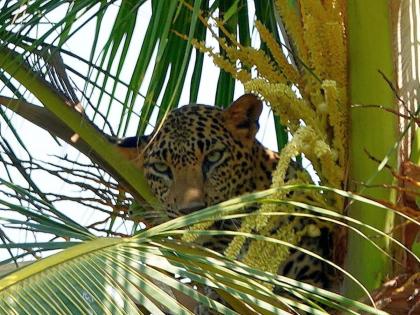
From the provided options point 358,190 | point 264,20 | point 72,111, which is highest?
point 264,20

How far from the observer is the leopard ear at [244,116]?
5938 mm

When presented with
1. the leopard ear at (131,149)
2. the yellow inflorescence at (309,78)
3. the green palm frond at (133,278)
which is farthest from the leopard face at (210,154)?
the green palm frond at (133,278)

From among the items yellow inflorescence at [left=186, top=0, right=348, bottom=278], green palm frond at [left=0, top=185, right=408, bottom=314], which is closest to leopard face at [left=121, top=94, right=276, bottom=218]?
yellow inflorescence at [left=186, top=0, right=348, bottom=278]

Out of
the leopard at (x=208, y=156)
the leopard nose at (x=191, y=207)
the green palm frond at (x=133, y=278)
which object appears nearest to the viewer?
the green palm frond at (x=133, y=278)

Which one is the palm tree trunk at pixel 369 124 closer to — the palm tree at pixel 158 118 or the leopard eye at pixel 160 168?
the palm tree at pixel 158 118

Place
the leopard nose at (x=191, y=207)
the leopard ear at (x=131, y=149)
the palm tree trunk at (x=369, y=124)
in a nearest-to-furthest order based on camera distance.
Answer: the palm tree trunk at (x=369, y=124) → the leopard ear at (x=131, y=149) → the leopard nose at (x=191, y=207)

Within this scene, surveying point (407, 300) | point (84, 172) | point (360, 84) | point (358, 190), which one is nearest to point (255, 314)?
point (407, 300)

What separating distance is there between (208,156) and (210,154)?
14 millimetres

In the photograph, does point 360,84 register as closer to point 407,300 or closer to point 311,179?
point 311,179

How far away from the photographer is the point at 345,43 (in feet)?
13.4

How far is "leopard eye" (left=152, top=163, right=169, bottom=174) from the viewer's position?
5969mm

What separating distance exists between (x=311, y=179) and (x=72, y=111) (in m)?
0.97

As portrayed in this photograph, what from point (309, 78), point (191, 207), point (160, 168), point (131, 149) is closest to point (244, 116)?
point (160, 168)

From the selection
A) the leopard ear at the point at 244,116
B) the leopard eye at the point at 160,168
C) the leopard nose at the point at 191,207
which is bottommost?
the leopard nose at the point at 191,207
